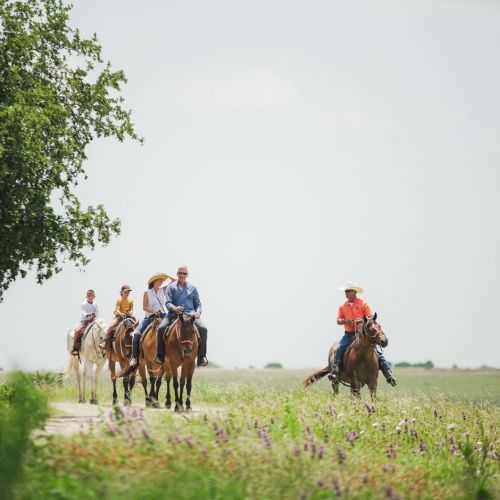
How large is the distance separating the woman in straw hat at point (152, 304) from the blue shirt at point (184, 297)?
1.63 meters

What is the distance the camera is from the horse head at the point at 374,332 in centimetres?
2200

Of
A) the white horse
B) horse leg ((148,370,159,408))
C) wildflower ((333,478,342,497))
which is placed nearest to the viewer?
wildflower ((333,478,342,497))

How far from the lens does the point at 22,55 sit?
95.7 feet

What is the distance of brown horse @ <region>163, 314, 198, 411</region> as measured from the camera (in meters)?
20.0

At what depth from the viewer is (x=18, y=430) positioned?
10305mm

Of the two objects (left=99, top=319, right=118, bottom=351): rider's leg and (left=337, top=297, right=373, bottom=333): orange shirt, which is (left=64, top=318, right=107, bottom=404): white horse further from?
(left=337, top=297, right=373, bottom=333): orange shirt

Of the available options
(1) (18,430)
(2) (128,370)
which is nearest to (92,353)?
(2) (128,370)

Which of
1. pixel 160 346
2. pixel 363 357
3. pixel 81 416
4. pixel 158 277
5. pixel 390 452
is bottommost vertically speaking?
pixel 390 452

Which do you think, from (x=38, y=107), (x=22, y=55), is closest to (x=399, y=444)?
(x=38, y=107)

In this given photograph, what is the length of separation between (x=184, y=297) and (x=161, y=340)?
1.18 meters

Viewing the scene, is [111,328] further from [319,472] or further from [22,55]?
[319,472]

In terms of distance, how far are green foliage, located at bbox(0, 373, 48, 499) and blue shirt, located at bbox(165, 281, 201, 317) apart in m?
8.64

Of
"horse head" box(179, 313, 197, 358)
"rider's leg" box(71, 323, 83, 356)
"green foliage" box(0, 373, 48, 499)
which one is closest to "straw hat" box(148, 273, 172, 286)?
"horse head" box(179, 313, 197, 358)

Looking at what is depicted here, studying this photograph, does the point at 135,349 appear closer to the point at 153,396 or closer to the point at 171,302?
the point at 153,396
